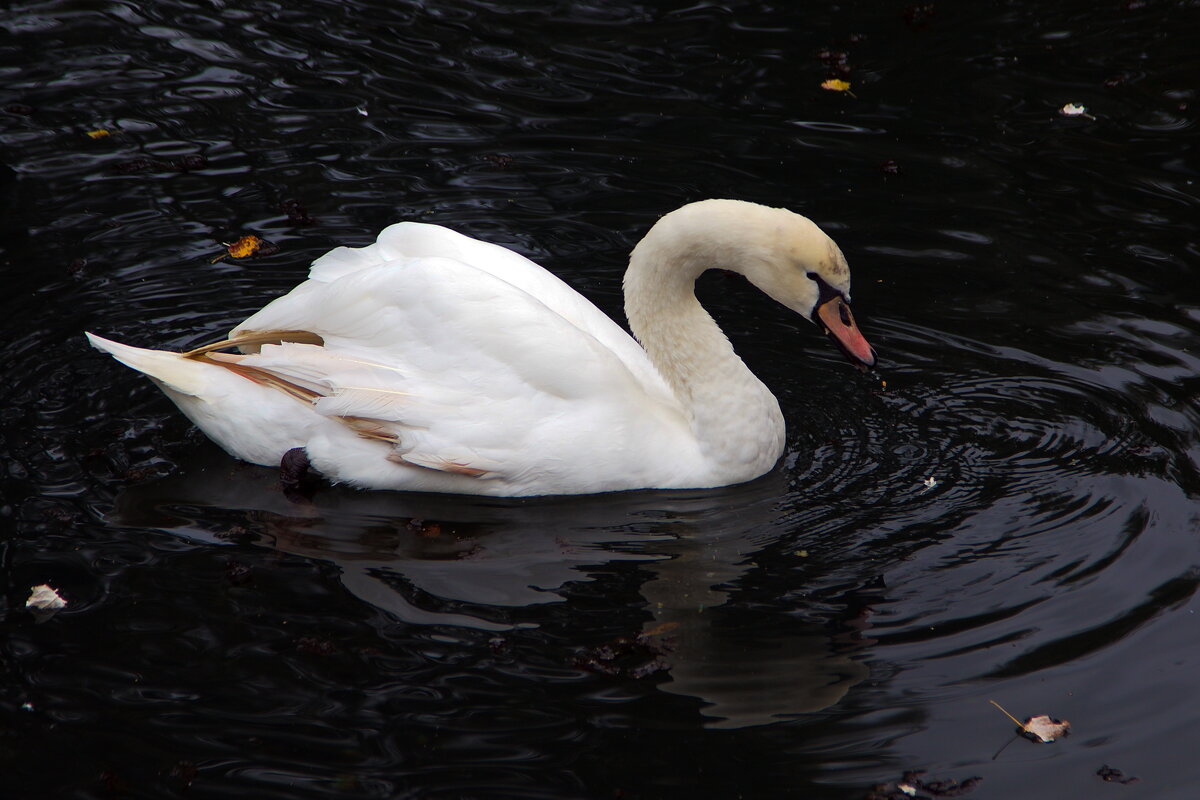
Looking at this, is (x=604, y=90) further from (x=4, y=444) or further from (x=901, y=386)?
(x=4, y=444)

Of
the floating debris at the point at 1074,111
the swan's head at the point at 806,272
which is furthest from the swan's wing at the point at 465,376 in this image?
the floating debris at the point at 1074,111

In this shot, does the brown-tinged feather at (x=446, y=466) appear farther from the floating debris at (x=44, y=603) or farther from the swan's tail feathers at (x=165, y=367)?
the floating debris at (x=44, y=603)

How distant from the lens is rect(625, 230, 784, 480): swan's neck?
620 cm

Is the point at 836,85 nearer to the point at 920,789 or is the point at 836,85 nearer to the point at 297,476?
the point at 297,476

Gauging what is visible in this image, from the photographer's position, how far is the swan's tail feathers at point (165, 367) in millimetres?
6262

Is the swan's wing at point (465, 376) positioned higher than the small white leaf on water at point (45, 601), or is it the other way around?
the swan's wing at point (465, 376)

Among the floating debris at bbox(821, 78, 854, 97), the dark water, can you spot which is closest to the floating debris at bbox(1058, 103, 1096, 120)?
the dark water

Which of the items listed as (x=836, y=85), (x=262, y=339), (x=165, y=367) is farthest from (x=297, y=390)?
(x=836, y=85)

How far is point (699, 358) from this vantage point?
632 centimetres

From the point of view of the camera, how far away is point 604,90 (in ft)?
33.8

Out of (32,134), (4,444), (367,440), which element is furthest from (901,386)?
(32,134)

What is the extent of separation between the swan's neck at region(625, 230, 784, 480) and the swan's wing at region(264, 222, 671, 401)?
0.52 ft

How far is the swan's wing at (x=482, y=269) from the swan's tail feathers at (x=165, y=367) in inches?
13.0

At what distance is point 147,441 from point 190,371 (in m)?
0.53
